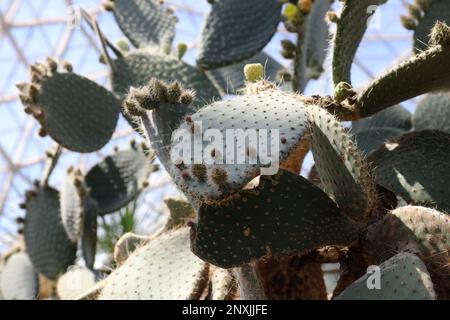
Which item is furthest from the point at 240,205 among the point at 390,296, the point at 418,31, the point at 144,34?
the point at 144,34

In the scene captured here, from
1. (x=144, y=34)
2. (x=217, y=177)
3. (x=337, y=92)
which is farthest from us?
(x=144, y=34)

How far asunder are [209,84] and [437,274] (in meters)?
1.24

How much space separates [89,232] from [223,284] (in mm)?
1164

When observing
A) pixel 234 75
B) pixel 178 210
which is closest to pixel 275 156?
pixel 178 210

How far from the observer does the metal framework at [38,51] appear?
14.8 meters

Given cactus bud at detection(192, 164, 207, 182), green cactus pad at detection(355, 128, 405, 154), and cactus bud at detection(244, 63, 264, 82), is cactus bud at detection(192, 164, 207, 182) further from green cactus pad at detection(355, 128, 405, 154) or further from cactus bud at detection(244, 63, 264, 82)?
green cactus pad at detection(355, 128, 405, 154)

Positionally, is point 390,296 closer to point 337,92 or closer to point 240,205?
point 240,205

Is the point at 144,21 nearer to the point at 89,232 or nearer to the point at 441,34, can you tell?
the point at 89,232

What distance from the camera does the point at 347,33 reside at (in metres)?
1.94

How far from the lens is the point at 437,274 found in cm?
157

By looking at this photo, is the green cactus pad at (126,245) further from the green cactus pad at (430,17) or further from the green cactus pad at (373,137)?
the green cactus pad at (430,17)

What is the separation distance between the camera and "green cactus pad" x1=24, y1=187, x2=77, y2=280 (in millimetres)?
2859

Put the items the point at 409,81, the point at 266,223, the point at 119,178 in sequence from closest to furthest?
the point at 266,223, the point at 409,81, the point at 119,178

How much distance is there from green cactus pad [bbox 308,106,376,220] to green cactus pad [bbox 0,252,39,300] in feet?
5.35
